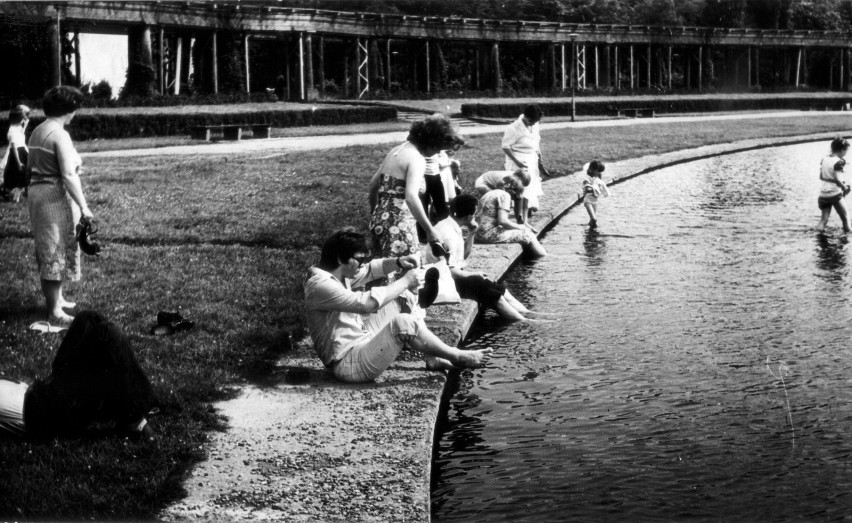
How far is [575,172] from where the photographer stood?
21.3 m

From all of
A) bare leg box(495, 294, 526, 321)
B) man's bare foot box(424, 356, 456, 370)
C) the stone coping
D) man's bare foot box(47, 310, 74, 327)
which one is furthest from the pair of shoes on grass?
bare leg box(495, 294, 526, 321)

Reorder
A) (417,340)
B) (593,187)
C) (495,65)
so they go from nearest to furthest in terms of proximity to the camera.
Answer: (417,340) < (593,187) < (495,65)

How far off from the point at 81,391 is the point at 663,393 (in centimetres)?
361

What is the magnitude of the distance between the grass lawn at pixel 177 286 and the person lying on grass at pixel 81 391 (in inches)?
4.8

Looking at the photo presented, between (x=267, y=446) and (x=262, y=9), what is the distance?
3886 centimetres

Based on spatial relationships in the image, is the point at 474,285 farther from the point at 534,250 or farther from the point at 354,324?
the point at 534,250

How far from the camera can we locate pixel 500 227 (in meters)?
12.6

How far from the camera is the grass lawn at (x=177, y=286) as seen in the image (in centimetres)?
514

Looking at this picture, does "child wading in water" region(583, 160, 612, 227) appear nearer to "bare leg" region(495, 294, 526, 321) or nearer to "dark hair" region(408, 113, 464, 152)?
"bare leg" region(495, 294, 526, 321)

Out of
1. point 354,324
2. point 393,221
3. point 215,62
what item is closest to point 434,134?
point 393,221

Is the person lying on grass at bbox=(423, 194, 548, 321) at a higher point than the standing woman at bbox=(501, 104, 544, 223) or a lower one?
lower

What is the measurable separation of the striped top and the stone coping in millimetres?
2152

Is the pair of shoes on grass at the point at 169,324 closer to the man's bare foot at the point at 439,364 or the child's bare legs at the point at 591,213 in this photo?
the man's bare foot at the point at 439,364

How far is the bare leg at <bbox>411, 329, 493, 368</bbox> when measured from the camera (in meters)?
6.99
